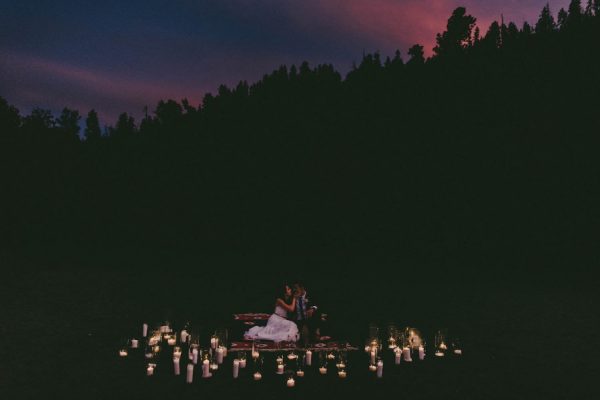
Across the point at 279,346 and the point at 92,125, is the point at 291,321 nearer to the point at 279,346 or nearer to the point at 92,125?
the point at 279,346

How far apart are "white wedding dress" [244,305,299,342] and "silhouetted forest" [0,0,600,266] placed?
23.4 m

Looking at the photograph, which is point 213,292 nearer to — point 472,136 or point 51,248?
point 51,248

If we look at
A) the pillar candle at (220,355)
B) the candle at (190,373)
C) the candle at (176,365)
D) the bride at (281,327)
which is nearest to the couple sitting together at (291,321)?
the bride at (281,327)

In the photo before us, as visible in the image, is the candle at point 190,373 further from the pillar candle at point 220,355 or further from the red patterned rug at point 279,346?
the red patterned rug at point 279,346

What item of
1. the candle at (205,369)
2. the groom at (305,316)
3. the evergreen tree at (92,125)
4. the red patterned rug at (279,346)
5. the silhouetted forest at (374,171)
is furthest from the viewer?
the evergreen tree at (92,125)

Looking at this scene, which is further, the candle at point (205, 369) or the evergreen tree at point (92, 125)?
the evergreen tree at point (92, 125)

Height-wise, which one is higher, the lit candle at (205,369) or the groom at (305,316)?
the groom at (305,316)

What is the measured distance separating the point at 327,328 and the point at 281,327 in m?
2.34

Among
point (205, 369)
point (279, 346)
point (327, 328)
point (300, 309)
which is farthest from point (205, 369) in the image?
point (327, 328)

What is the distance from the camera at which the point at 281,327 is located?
34.4 ft

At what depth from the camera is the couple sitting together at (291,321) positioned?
34.2 ft

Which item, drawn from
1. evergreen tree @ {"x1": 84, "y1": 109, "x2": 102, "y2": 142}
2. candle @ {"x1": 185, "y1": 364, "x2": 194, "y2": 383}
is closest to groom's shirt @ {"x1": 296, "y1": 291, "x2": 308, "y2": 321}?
candle @ {"x1": 185, "y1": 364, "x2": 194, "y2": 383}

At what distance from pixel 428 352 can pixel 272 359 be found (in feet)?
11.7

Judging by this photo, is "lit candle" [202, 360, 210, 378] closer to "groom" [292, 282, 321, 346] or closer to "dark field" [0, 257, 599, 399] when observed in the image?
"dark field" [0, 257, 599, 399]
